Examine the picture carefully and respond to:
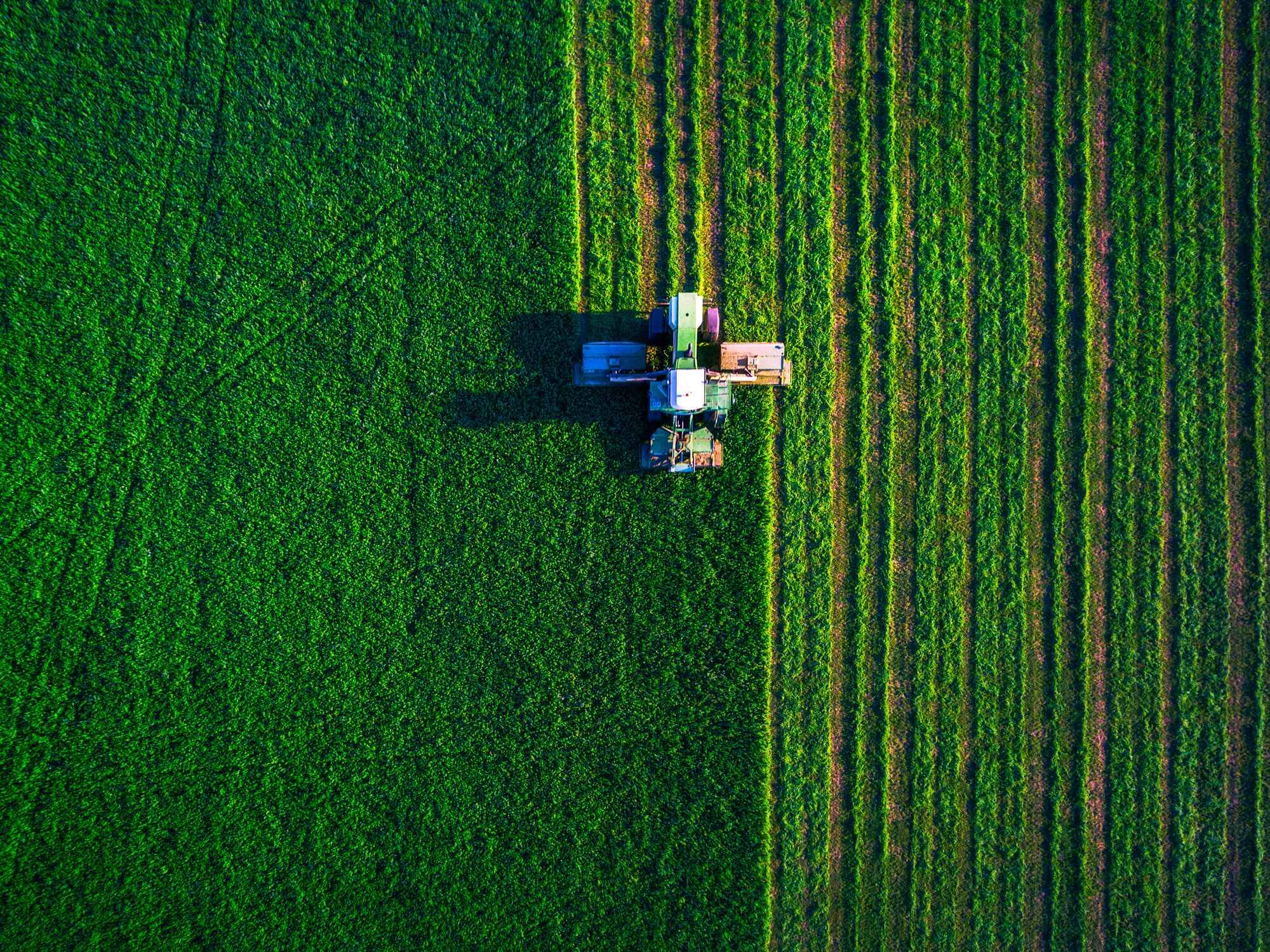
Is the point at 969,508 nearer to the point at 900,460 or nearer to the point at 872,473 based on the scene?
the point at 900,460

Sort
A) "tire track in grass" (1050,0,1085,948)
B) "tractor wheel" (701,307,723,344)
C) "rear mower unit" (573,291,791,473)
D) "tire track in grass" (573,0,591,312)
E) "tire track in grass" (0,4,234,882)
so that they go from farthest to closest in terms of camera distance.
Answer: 1. "tire track in grass" (1050,0,1085,948)
2. "tire track in grass" (573,0,591,312)
3. "tire track in grass" (0,4,234,882)
4. "tractor wheel" (701,307,723,344)
5. "rear mower unit" (573,291,791,473)

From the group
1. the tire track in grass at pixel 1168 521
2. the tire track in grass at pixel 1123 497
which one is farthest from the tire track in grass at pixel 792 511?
the tire track in grass at pixel 1168 521

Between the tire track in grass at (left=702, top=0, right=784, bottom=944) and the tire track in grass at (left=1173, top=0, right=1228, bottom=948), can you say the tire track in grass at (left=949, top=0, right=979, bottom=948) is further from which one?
the tire track in grass at (left=1173, top=0, right=1228, bottom=948)

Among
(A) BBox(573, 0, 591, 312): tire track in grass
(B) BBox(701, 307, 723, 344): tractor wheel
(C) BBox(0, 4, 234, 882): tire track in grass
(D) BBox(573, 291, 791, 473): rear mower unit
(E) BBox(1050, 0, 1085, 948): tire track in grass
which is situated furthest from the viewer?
(E) BBox(1050, 0, 1085, 948): tire track in grass

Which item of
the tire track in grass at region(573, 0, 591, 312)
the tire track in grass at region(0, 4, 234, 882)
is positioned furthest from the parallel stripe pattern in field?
the tire track in grass at region(0, 4, 234, 882)

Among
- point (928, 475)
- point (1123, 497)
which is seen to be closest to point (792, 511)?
point (928, 475)

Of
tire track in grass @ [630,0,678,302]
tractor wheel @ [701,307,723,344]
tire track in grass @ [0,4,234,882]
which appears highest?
tire track in grass @ [630,0,678,302]
